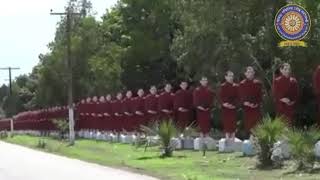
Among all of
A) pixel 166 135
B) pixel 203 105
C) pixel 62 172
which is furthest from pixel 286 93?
pixel 62 172

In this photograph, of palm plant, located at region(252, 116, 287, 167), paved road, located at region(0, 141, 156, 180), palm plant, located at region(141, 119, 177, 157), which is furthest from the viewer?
palm plant, located at region(141, 119, 177, 157)

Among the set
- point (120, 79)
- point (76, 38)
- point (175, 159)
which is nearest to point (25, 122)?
point (76, 38)

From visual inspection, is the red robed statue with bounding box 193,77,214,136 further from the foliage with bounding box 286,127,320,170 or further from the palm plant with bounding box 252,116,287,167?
the foliage with bounding box 286,127,320,170

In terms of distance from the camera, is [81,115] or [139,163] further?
[81,115]

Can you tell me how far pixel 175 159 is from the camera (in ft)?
84.0

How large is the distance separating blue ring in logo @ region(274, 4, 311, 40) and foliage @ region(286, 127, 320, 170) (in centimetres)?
247

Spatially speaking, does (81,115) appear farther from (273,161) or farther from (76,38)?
(273,161)

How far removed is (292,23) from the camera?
19.0m

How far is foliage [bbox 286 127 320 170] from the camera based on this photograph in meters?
18.5

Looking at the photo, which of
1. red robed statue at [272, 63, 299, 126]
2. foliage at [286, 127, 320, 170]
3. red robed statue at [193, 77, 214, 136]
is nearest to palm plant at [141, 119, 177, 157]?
red robed statue at [193, 77, 214, 136]

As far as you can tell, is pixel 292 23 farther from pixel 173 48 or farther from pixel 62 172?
pixel 173 48

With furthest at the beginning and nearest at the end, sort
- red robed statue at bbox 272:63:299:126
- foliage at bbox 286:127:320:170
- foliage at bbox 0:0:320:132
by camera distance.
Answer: foliage at bbox 0:0:320:132, red robed statue at bbox 272:63:299:126, foliage at bbox 286:127:320:170

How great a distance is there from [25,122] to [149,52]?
36.8m

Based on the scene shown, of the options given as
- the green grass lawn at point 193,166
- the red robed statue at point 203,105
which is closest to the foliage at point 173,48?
the red robed statue at point 203,105
